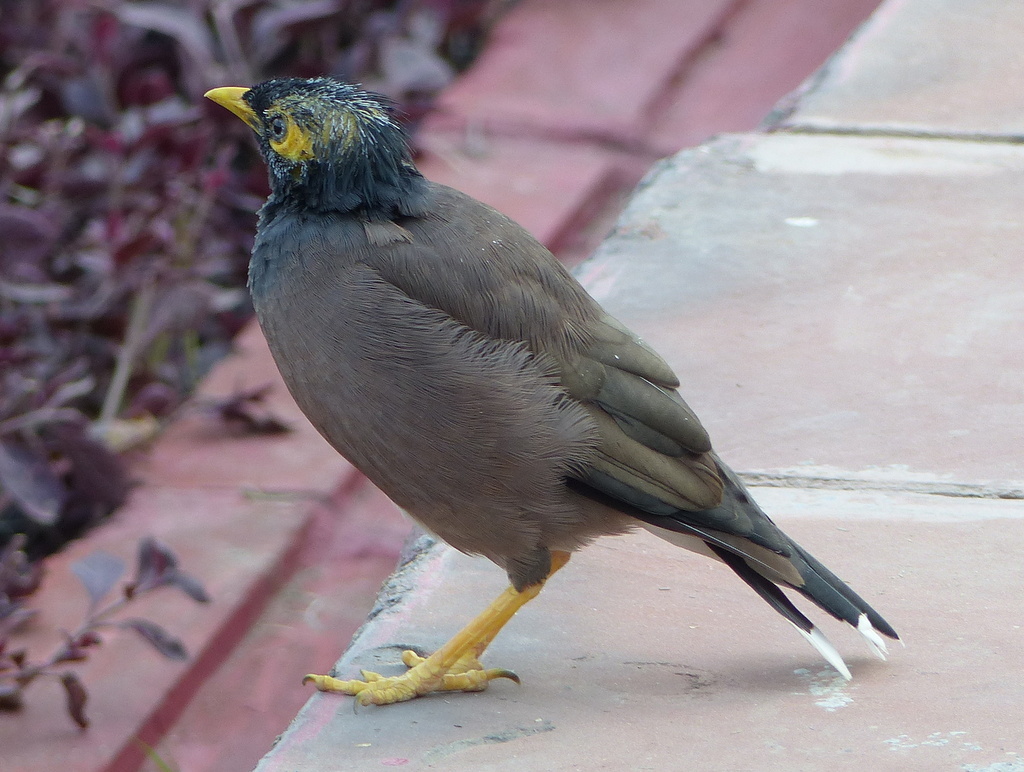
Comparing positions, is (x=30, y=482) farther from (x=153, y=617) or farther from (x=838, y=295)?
(x=838, y=295)

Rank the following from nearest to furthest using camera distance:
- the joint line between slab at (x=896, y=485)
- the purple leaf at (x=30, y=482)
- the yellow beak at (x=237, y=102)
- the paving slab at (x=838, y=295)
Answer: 1. the yellow beak at (x=237, y=102)
2. the joint line between slab at (x=896, y=485)
3. the paving slab at (x=838, y=295)
4. the purple leaf at (x=30, y=482)

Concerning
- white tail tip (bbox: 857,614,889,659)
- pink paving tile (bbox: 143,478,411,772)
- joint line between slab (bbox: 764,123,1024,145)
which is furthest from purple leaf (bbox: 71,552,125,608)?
joint line between slab (bbox: 764,123,1024,145)

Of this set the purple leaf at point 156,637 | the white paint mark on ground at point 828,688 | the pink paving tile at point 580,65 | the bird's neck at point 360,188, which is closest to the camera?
the white paint mark on ground at point 828,688

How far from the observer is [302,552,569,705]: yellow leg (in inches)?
98.3

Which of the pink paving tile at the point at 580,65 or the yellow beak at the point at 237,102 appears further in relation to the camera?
the pink paving tile at the point at 580,65

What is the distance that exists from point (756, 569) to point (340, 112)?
1.10 m

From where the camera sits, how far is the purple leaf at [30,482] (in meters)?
3.78

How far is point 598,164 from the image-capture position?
604 centimetres

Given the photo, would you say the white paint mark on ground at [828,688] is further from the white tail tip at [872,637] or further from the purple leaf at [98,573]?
the purple leaf at [98,573]

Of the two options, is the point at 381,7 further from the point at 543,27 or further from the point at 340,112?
the point at 340,112

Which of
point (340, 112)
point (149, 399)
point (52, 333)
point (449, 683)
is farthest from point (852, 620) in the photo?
point (52, 333)

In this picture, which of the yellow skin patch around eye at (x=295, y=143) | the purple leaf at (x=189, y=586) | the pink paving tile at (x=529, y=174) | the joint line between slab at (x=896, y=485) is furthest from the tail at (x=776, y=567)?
the pink paving tile at (x=529, y=174)

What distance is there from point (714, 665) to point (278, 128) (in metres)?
1.23

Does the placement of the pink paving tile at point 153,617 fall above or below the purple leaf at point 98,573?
below
